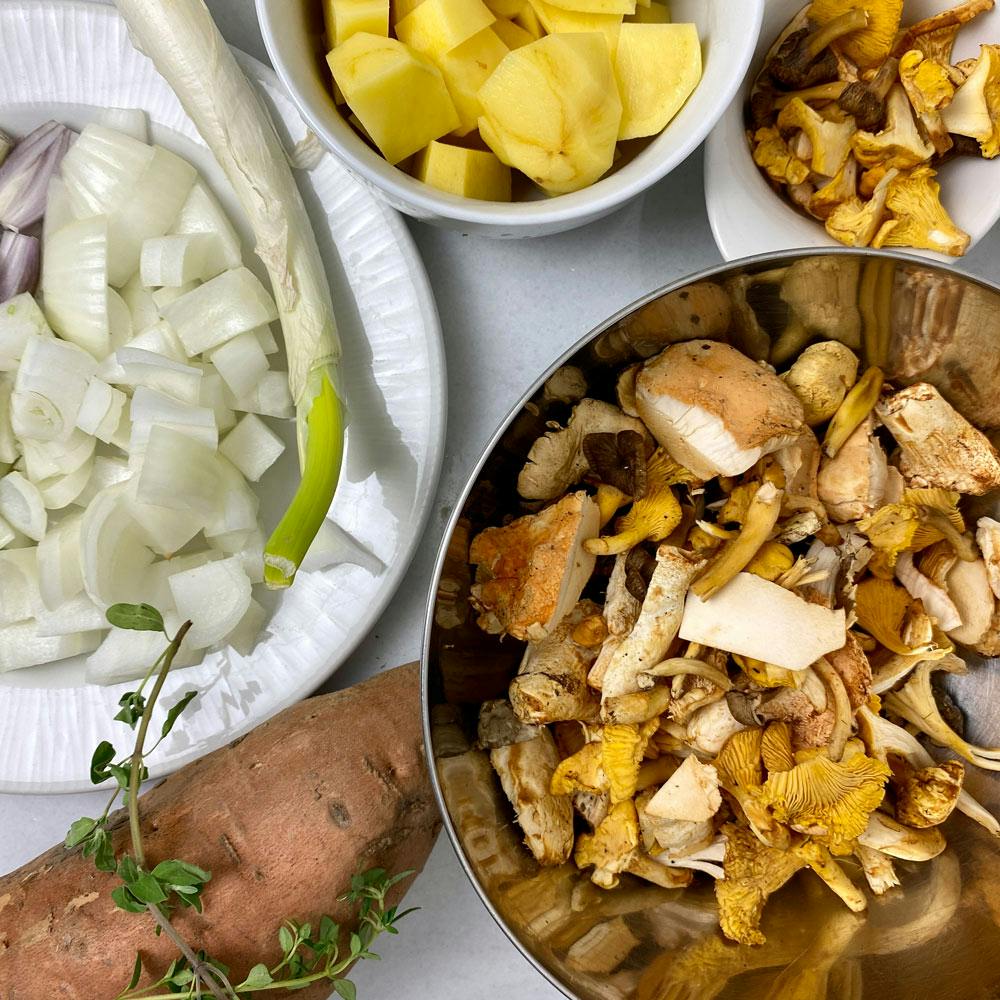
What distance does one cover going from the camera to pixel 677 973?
620 millimetres

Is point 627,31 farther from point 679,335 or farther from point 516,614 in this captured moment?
point 516,614

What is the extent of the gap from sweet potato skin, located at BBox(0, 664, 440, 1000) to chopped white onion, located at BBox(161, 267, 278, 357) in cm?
30

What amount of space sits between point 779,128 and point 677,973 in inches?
23.7

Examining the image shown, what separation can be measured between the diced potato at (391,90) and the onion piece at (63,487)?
35 centimetres

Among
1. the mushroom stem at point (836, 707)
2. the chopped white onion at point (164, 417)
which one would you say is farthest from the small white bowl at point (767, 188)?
the chopped white onion at point (164, 417)

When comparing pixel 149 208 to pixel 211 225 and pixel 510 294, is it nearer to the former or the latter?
pixel 211 225

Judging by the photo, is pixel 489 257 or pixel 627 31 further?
pixel 489 257

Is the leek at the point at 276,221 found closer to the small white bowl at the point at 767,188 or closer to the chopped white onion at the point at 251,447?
the chopped white onion at the point at 251,447

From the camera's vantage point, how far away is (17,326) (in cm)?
68

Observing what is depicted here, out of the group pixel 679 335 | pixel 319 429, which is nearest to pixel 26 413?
pixel 319 429

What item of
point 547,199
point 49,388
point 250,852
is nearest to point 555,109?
point 547,199

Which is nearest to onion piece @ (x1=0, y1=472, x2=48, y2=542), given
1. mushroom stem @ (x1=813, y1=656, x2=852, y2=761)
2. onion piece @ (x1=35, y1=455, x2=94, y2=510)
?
onion piece @ (x1=35, y1=455, x2=94, y2=510)

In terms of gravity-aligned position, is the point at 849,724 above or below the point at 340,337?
below

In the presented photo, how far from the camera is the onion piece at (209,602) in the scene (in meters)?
0.67
